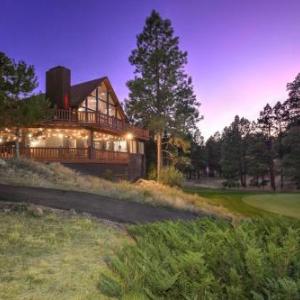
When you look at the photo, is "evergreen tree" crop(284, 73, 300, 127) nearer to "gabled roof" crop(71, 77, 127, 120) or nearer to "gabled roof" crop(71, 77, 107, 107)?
"gabled roof" crop(71, 77, 127, 120)

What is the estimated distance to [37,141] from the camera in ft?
94.4

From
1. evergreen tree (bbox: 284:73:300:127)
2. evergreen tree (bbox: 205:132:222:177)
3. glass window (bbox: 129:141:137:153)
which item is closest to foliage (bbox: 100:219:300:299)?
glass window (bbox: 129:141:137:153)

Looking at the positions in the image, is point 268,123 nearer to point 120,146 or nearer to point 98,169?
point 120,146

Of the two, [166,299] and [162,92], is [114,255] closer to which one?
[166,299]

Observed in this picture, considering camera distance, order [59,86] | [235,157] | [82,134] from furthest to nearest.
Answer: [235,157], [59,86], [82,134]

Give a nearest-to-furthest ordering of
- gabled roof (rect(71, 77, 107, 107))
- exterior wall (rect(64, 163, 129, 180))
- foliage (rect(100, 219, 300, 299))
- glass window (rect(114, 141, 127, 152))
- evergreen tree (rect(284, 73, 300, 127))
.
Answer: foliage (rect(100, 219, 300, 299))
exterior wall (rect(64, 163, 129, 180))
gabled roof (rect(71, 77, 107, 107))
glass window (rect(114, 141, 127, 152))
evergreen tree (rect(284, 73, 300, 127))

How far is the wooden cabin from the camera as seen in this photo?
25.8 meters

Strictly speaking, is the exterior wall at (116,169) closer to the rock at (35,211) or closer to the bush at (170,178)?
the bush at (170,178)

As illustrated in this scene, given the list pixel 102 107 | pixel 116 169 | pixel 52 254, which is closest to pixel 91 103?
pixel 102 107

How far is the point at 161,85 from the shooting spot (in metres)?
35.7

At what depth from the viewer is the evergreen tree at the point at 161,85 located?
35188 millimetres

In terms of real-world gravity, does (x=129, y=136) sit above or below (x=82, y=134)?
above

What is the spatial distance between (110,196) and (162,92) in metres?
22.5

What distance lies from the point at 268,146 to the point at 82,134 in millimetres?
37198
